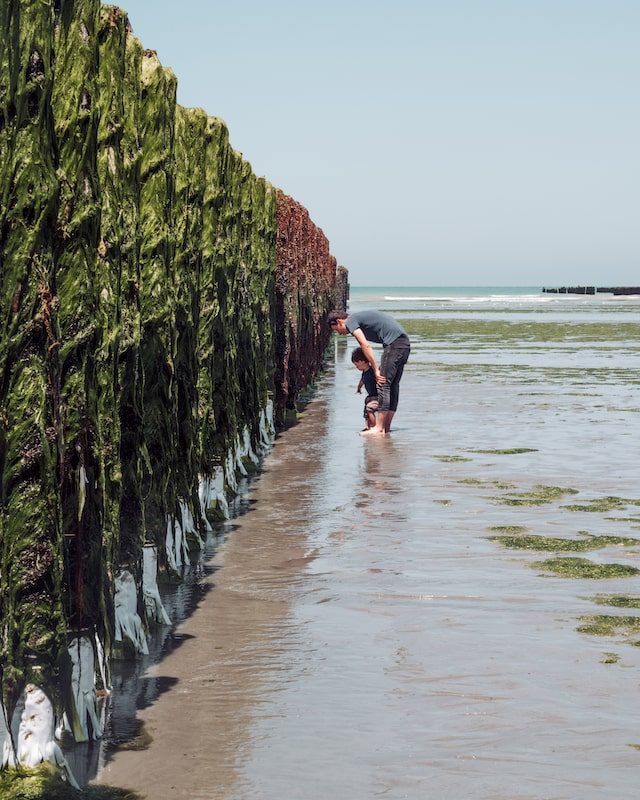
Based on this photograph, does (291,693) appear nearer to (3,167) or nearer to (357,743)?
(357,743)

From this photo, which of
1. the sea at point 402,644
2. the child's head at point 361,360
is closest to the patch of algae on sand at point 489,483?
the sea at point 402,644

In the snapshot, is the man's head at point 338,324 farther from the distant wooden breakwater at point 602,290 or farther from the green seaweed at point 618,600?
the distant wooden breakwater at point 602,290

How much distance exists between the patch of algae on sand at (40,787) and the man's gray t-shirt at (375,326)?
38.6 feet

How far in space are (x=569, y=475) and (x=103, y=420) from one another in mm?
7367

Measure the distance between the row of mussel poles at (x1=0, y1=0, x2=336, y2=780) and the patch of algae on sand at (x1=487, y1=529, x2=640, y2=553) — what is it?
2212mm

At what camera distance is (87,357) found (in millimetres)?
5152

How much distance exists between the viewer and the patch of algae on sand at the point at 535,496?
10.6m

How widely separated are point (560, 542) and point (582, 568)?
2.78 ft

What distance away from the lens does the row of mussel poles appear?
4.61 metres

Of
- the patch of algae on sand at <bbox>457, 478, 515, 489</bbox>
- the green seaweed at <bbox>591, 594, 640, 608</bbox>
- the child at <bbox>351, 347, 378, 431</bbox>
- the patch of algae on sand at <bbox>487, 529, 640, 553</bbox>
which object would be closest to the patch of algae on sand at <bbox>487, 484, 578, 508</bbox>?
the patch of algae on sand at <bbox>457, 478, 515, 489</bbox>

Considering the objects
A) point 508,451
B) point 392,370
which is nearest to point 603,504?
point 508,451

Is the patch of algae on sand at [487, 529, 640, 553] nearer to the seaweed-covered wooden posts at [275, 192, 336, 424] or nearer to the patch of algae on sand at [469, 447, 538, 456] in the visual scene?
the patch of algae on sand at [469, 447, 538, 456]

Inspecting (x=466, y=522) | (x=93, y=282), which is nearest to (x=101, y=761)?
(x=93, y=282)

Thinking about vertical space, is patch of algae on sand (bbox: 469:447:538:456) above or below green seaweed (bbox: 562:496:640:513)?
below
